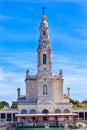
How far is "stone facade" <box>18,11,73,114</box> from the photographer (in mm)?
99938

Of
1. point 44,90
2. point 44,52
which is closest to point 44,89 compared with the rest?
point 44,90

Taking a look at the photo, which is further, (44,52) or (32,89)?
(32,89)

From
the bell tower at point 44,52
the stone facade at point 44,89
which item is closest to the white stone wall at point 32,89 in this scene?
the stone facade at point 44,89

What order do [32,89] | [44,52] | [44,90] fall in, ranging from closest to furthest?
[44,90] → [44,52] → [32,89]

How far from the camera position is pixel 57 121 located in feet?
306

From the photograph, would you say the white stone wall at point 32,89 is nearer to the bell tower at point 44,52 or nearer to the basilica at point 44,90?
the basilica at point 44,90

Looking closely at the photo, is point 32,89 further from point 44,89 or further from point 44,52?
point 44,52

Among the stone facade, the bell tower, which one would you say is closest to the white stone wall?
the stone facade

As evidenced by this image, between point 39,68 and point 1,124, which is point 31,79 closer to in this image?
point 39,68

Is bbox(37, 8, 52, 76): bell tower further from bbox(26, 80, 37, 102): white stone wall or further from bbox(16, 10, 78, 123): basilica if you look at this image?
bbox(26, 80, 37, 102): white stone wall

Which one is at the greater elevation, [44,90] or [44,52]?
[44,52]

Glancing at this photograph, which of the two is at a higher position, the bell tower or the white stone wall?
the bell tower

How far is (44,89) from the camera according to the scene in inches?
3999

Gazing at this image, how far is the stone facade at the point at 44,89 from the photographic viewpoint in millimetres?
99938
